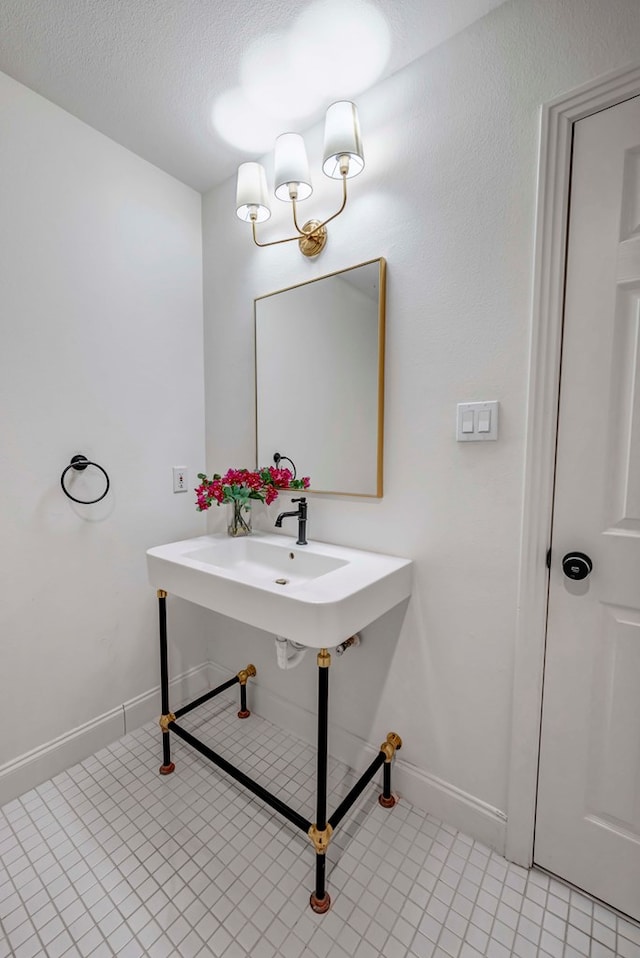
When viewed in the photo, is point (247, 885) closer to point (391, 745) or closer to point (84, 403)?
point (391, 745)

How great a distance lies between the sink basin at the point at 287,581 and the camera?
1.07 m

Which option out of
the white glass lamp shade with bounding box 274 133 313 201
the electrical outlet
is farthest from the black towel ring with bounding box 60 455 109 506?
the white glass lamp shade with bounding box 274 133 313 201

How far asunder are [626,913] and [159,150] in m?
2.84

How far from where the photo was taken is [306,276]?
1590 mm

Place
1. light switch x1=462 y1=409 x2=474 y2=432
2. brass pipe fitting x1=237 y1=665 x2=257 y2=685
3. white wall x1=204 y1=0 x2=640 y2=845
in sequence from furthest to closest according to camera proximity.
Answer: brass pipe fitting x1=237 y1=665 x2=257 y2=685, light switch x1=462 y1=409 x2=474 y2=432, white wall x1=204 y1=0 x2=640 y2=845

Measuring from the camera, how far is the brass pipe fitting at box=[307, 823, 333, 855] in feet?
3.65

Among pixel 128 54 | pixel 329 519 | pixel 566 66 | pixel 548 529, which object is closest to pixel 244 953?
pixel 329 519

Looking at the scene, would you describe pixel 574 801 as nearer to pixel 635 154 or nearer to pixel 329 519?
pixel 329 519

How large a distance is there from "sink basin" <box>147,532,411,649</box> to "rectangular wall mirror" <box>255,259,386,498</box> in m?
0.26

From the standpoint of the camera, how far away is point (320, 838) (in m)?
1.12

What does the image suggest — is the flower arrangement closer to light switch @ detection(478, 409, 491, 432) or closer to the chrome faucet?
the chrome faucet

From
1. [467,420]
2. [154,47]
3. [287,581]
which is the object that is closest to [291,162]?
[154,47]

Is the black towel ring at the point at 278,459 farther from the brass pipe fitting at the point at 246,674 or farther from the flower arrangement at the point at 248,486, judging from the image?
the brass pipe fitting at the point at 246,674

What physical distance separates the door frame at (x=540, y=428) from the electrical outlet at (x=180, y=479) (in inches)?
55.8
